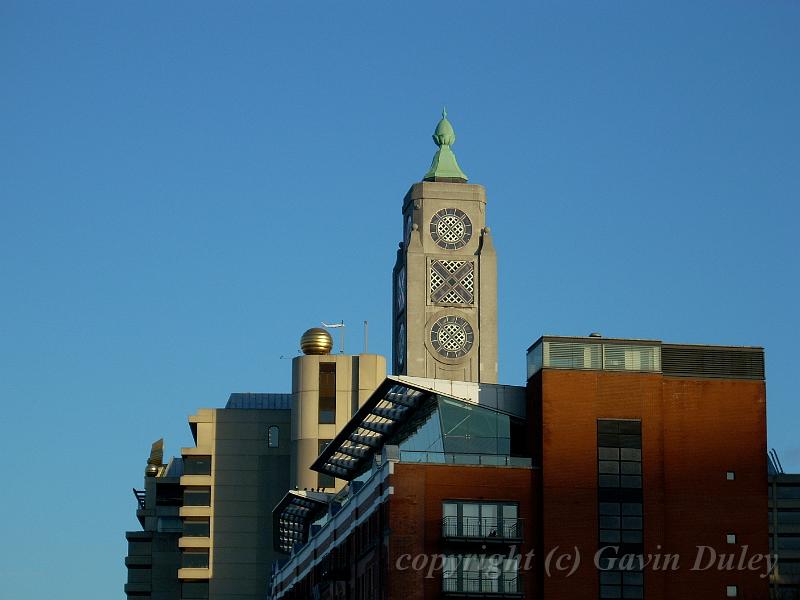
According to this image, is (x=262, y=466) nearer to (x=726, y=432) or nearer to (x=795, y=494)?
(x=795, y=494)

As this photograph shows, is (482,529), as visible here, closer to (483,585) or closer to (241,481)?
(483,585)

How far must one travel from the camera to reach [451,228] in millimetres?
156750

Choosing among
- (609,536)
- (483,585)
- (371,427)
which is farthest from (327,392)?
(483,585)

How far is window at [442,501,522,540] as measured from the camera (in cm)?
9006

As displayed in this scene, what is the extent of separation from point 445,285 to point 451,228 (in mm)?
4900

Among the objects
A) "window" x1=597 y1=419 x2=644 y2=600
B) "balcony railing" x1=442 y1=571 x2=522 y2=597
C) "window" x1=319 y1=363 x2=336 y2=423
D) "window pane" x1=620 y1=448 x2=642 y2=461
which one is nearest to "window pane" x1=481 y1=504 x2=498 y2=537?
"balcony railing" x1=442 y1=571 x2=522 y2=597

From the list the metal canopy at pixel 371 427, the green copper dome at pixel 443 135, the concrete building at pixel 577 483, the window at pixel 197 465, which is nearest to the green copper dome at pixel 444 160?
the green copper dome at pixel 443 135

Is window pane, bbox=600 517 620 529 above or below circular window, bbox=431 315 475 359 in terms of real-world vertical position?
below

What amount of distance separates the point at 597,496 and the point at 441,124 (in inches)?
3018

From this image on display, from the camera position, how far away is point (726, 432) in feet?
306

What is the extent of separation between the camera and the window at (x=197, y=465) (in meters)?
162

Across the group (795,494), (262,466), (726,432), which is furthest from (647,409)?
(262,466)

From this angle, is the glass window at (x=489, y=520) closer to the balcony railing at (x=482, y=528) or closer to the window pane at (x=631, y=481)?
the balcony railing at (x=482, y=528)

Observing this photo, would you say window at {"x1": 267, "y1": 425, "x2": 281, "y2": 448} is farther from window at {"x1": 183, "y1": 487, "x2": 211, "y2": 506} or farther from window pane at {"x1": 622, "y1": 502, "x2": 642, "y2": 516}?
window pane at {"x1": 622, "y1": 502, "x2": 642, "y2": 516}
